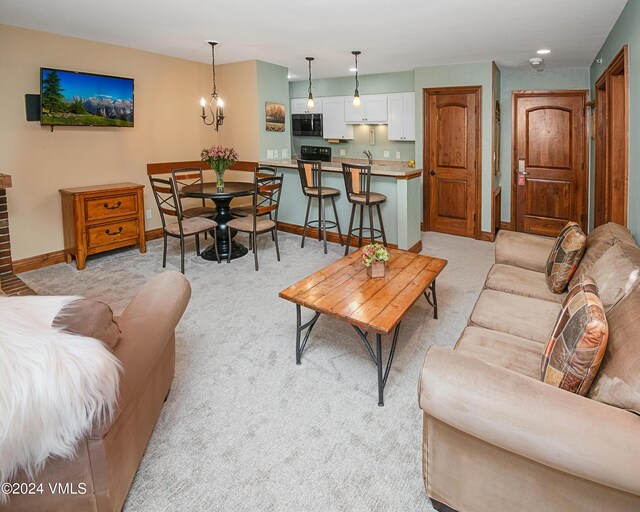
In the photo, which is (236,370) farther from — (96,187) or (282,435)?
(96,187)

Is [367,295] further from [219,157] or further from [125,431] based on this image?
[219,157]

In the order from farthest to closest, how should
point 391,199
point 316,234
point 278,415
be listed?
point 316,234 < point 391,199 < point 278,415

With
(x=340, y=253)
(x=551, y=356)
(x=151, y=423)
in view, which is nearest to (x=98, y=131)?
(x=340, y=253)

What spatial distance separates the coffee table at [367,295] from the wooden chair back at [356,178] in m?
1.60

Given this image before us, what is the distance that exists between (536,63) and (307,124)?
3654mm

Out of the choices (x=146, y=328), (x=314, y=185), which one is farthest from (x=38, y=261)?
(x=146, y=328)

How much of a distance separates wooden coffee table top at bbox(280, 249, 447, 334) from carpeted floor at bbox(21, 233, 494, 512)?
18.0 inches

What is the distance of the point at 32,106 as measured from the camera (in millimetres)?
4336

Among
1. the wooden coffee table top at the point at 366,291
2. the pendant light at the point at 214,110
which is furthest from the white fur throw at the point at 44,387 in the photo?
the pendant light at the point at 214,110

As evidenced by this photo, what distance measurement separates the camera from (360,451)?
77.8 inches

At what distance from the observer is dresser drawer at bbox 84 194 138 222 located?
457 centimetres

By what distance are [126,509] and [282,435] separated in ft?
2.35

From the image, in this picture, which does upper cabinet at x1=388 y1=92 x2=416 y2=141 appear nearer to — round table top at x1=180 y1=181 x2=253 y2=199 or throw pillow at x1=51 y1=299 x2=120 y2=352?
round table top at x1=180 y1=181 x2=253 y2=199

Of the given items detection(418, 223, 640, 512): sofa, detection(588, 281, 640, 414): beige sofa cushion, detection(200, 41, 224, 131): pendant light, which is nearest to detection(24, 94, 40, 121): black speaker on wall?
detection(200, 41, 224, 131): pendant light
